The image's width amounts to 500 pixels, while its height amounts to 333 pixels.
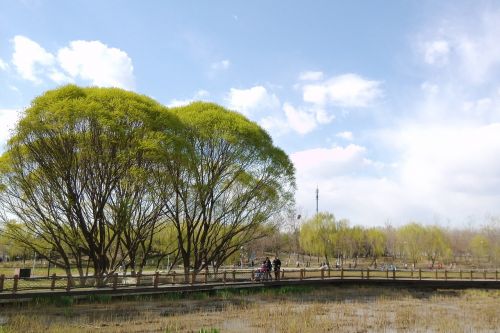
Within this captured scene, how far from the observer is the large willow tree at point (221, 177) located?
33.4m

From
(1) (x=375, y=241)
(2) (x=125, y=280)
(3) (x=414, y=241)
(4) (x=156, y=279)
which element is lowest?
(2) (x=125, y=280)

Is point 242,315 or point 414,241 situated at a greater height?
point 414,241

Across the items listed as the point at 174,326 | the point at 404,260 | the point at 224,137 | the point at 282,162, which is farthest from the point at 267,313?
the point at 404,260

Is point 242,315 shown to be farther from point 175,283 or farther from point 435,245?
point 435,245

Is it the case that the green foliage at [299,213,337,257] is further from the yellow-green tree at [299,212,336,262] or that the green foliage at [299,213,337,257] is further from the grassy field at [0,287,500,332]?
the grassy field at [0,287,500,332]

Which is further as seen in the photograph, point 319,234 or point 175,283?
point 319,234

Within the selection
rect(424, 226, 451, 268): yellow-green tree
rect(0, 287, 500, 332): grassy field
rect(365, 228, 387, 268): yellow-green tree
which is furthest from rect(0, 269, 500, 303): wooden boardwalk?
rect(365, 228, 387, 268): yellow-green tree

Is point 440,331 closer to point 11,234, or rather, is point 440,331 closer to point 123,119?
point 123,119

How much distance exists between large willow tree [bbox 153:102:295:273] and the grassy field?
8325 mm

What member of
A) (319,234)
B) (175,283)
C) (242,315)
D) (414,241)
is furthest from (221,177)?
(414,241)

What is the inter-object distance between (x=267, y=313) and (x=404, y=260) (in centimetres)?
9431

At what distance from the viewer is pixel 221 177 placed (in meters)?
35.0

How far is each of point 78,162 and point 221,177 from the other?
11.5 metres

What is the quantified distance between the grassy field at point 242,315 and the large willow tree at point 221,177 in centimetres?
833
